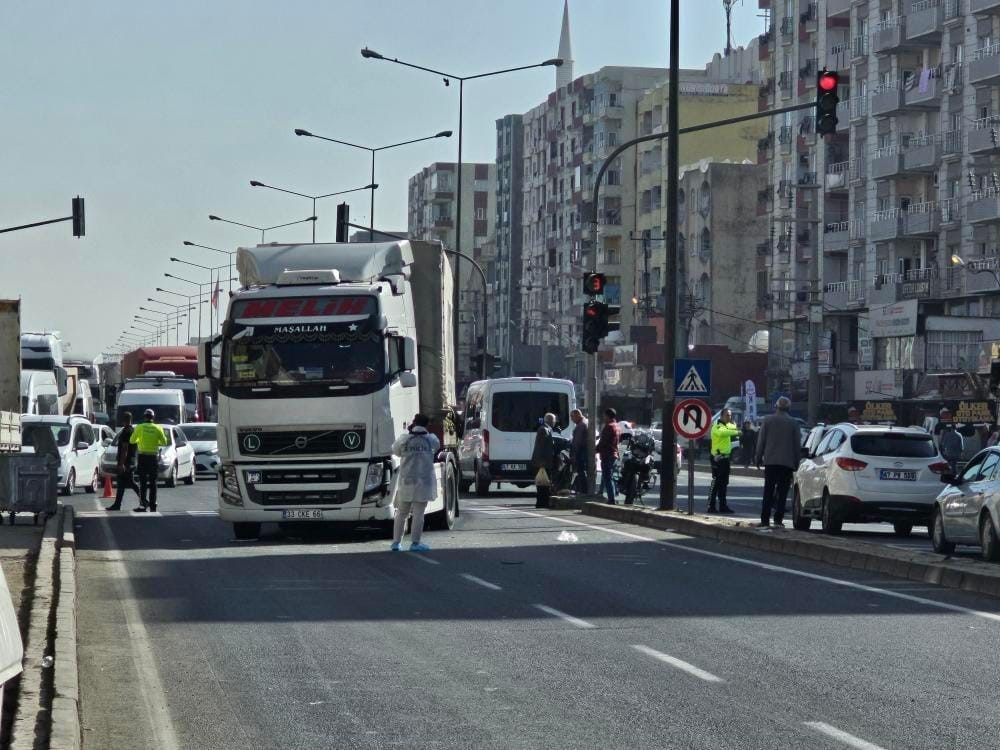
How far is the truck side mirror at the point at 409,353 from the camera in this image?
77.4 feet

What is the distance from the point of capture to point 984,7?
225 ft

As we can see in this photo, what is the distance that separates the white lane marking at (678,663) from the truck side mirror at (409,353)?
1145 centimetres

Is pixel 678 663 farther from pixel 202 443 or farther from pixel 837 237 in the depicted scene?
pixel 837 237

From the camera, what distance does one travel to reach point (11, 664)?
532 cm

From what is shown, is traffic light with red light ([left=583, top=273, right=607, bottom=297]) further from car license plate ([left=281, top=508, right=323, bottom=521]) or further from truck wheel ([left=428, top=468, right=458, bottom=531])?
car license plate ([left=281, top=508, right=323, bottom=521])

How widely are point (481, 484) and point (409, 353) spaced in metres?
18.0

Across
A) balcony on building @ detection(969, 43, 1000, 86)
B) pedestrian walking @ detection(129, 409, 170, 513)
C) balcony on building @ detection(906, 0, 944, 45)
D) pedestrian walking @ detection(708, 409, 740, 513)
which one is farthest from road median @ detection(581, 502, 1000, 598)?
balcony on building @ detection(906, 0, 944, 45)

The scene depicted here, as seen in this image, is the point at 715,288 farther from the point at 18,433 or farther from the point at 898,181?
the point at 18,433

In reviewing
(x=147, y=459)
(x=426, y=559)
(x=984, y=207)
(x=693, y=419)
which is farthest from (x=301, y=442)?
(x=984, y=207)

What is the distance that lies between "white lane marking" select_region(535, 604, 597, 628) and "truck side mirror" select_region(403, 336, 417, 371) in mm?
8704

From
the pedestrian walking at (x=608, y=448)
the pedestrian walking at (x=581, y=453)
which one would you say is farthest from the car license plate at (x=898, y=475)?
the pedestrian walking at (x=581, y=453)

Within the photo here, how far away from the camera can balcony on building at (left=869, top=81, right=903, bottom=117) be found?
7556cm

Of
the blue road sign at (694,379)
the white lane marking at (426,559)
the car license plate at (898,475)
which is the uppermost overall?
the blue road sign at (694,379)

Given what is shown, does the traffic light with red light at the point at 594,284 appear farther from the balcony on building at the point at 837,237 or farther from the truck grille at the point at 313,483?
the balcony on building at the point at 837,237
